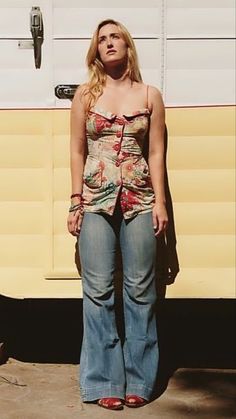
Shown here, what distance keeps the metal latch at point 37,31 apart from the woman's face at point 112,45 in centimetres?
37

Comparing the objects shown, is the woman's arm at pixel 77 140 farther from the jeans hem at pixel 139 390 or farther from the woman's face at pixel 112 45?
the jeans hem at pixel 139 390

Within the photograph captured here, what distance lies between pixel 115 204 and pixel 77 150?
1.20 feet

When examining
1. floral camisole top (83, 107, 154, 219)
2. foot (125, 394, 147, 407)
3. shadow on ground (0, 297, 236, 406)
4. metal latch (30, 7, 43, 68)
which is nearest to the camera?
floral camisole top (83, 107, 154, 219)

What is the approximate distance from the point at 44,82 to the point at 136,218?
0.92 metres

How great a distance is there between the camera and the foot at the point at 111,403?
4051 millimetres

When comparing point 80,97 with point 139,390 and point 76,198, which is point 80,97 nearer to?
point 76,198

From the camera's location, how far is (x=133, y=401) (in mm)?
4094

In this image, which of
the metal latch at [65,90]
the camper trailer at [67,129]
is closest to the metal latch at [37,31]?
the camper trailer at [67,129]

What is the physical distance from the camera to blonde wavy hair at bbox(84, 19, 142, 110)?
4.04 m

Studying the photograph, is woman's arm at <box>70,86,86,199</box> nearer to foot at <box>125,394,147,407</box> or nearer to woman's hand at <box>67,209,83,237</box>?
woman's hand at <box>67,209,83,237</box>

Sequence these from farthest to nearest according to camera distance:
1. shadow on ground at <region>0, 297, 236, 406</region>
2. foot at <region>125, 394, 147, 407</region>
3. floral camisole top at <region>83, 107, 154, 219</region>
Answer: shadow on ground at <region>0, 297, 236, 406</region>
foot at <region>125, 394, 147, 407</region>
floral camisole top at <region>83, 107, 154, 219</region>

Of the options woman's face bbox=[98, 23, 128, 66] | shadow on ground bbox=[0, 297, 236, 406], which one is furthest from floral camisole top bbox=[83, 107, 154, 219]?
shadow on ground bbox=[0, 297, 236, 406]

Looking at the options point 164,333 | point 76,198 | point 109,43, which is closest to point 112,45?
point 109,43

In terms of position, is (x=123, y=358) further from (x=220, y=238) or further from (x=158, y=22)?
(x=158, y=22)
